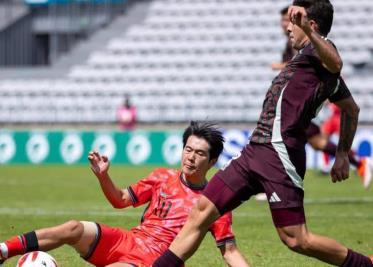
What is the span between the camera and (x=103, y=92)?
110ft

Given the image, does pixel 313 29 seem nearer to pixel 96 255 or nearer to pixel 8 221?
pixel 96 255

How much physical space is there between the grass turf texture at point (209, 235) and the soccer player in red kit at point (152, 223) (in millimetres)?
1556

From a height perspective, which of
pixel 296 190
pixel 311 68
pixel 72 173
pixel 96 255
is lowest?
pixel 72 173

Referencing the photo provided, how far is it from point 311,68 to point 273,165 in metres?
0.69

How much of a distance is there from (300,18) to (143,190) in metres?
1.95

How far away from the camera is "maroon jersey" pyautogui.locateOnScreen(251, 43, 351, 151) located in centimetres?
630

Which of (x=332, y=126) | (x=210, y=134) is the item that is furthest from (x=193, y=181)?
(x=332, y=126)

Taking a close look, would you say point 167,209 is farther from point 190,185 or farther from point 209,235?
point 209,235

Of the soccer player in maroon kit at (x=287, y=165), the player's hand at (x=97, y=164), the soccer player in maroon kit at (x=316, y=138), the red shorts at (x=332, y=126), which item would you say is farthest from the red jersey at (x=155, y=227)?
the red shorts at (x=332, y=126)

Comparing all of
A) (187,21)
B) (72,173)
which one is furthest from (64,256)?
(187,21)

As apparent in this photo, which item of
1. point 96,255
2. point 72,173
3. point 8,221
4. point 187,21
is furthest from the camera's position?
point 187,21

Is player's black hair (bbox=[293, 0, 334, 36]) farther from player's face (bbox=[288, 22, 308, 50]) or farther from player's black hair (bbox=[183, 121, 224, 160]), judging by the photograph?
player's black hair (bbox=[183, 121, 224, 160])

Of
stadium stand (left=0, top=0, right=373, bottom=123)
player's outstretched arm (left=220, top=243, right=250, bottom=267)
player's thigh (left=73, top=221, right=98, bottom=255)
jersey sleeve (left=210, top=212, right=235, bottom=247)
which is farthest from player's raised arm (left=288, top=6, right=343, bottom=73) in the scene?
stadium stand (left=0, top=0, right=373, bottom=123)

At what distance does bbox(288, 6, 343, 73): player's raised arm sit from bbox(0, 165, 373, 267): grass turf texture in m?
2.83
